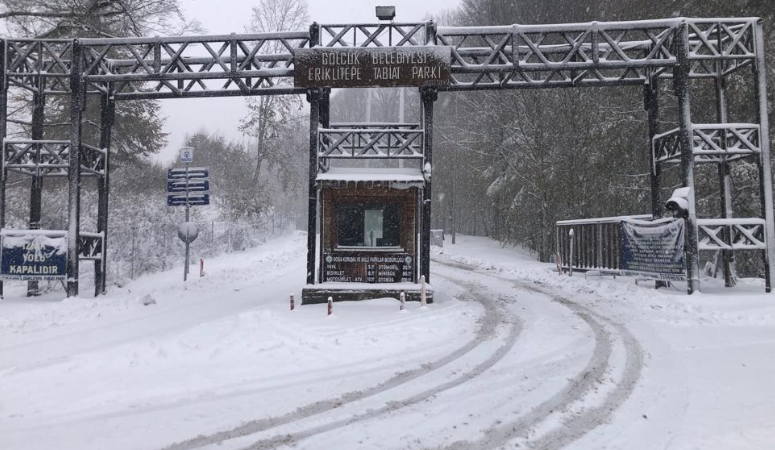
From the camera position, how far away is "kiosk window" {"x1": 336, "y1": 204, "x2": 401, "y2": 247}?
12375 millimetres

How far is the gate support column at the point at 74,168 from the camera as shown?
12703 millimetres

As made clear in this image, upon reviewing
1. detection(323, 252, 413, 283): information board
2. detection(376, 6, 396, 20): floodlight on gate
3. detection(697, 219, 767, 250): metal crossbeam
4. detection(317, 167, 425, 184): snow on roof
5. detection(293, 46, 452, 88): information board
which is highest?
detection(376, 6, 396, 20): floodlight on gate

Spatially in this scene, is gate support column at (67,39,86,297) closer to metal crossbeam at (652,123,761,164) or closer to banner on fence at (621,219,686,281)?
banner on fence at (621,219,686,281)

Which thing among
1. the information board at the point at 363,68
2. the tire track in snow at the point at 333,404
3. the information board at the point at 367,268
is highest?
the information board at the point at 363,68

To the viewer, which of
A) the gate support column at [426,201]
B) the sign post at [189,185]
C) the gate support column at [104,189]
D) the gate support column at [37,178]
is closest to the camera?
the gate support column at [426,201]

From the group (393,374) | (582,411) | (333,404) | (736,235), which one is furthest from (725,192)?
(333,404)

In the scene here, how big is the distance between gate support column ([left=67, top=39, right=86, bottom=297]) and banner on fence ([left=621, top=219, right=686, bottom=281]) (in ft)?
53.3

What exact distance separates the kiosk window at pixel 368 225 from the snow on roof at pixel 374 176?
809 mm

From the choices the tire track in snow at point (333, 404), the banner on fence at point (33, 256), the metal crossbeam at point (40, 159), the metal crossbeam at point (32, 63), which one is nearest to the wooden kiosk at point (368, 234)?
the tire track in snow at point (333, 404)

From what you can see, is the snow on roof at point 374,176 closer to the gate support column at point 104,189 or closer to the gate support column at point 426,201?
the gate support column at point 426,201

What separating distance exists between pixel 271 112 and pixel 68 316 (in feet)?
84.3

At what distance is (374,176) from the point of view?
12.1 metres

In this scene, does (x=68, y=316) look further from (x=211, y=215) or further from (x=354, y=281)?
(x=211, y=215)

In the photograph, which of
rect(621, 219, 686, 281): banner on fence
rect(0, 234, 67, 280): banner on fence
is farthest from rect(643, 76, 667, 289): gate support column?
rect(0, 234, 67, 280): banner on fence
